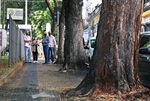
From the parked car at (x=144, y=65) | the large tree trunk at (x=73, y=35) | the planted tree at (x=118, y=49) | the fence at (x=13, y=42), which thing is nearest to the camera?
the planted tree at (x=118, y=49)

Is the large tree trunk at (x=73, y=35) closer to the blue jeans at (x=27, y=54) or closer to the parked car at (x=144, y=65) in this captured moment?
the parked car at (x=144, y=65)

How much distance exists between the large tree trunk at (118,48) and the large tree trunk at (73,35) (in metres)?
6.36

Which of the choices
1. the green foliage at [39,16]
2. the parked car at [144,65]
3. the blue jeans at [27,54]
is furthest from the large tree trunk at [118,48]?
the green foliage at [39,16]

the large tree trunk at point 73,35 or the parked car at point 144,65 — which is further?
the large tree trunk at point 73,35

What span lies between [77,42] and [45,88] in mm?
5719

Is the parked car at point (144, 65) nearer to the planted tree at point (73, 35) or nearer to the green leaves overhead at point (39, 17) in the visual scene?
the planted tree at point (73, 35)

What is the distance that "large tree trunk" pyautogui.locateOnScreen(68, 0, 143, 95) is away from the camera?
22.2ft

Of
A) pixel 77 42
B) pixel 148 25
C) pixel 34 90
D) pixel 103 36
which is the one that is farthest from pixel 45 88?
pixel 148 25

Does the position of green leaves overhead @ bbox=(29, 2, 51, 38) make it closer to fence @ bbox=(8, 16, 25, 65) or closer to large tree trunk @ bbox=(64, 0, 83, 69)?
fence @ bbox=(8, 16, 25, 65)

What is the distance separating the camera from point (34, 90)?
25.1 ft

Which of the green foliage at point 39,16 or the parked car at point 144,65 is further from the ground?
the green foliage at point 39,16

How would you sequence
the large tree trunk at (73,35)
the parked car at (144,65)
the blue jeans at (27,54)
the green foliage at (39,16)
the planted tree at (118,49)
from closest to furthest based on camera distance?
the planted tree at (118,49)
the parked car at (144,65)
the large tree trunk at (73,35)
the blue jeans at (27,54)
the green foliage at (39,16)

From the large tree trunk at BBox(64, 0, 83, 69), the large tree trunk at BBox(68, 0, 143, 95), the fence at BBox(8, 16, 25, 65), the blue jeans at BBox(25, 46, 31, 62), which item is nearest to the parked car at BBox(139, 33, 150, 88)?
the large tree trunk at BBox(68, 0, 143, 95)

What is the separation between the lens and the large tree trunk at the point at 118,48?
677 cm
